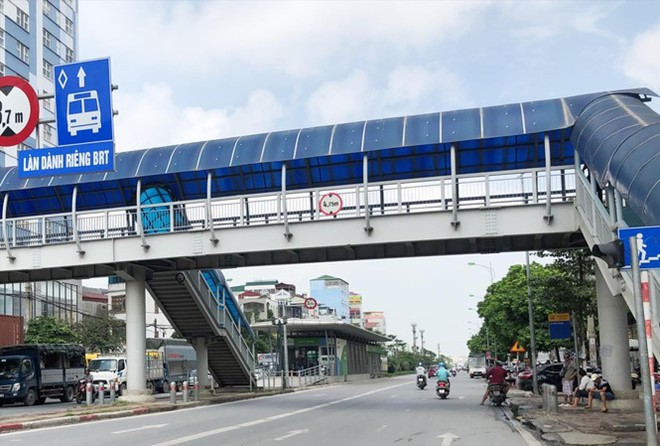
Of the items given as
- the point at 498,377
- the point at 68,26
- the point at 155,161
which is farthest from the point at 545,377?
the point at 68,26

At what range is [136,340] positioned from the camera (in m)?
29.2

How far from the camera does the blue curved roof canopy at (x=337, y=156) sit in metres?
24.8

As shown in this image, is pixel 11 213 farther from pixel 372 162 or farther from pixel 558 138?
pixel 558 138

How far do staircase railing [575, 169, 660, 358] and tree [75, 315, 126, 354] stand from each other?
5095 cm

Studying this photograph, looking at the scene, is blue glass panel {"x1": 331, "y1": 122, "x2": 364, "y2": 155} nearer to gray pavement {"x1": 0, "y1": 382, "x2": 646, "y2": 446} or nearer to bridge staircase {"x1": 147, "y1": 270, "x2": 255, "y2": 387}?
bridge staircase {"x1": 147, "y1": 270, "x2": 255, "y2": 387}

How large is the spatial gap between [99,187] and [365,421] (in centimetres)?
1797

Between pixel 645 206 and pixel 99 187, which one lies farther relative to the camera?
pixel 99 187

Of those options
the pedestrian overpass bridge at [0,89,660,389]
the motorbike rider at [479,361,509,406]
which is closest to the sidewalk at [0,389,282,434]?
the pedestrian overpass bridge at [0,89,660,389]

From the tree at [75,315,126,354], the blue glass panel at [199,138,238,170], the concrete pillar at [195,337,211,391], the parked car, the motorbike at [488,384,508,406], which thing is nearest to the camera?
the motorbike at [488,384,508,406]

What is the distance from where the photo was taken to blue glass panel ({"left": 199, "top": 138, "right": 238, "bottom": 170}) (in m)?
27.7

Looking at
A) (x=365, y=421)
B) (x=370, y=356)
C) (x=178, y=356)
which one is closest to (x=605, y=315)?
(x=365, y=421)

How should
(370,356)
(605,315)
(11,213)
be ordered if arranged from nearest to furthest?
(605,315)
(11,213)
(370,356)

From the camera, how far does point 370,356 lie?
107 m

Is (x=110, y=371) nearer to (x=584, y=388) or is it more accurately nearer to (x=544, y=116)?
(x=584, y=388)
